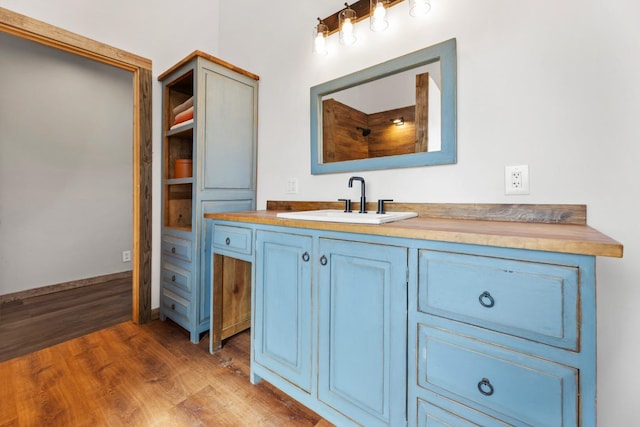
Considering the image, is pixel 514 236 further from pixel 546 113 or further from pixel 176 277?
pixel 176 277

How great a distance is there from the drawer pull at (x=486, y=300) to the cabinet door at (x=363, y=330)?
22cm

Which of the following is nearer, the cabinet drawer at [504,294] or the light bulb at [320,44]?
the cabinet drawer at [504,294]

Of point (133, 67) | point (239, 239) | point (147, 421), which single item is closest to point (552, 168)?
point (239, 239)

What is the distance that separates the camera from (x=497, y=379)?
745 millimetres

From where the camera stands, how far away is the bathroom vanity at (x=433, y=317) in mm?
661

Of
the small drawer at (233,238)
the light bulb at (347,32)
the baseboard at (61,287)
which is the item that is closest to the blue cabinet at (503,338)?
the small drawer at (233,238)

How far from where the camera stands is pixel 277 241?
1.29 meters

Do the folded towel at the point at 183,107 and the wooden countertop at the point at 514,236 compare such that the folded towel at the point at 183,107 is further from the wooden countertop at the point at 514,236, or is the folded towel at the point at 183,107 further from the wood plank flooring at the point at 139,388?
the wood plank flooring at the point at 139,388

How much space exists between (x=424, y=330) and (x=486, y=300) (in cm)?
21

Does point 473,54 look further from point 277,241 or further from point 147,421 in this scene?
point 147,421

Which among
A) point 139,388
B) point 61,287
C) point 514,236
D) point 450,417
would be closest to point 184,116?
point 139,388

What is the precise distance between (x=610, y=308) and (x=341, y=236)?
1.00m

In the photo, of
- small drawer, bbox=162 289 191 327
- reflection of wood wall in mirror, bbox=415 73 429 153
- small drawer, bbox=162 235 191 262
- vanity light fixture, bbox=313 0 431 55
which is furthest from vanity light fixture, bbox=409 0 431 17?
small drawer, bbox=162 289 191 327

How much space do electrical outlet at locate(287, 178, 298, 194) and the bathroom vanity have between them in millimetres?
591
